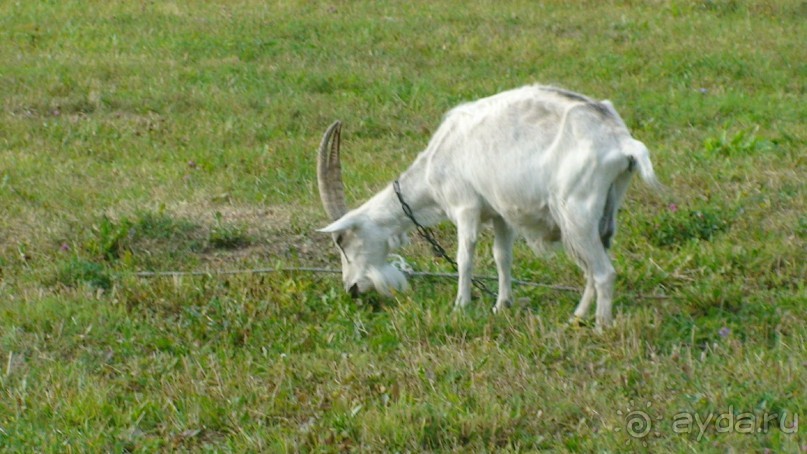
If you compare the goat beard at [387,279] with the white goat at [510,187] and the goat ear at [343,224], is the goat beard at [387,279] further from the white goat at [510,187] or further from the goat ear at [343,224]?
the goat ear at [343,224]

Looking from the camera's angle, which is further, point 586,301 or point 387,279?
point 387,279

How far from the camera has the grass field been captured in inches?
213

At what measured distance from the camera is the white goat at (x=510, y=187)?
6.16 m

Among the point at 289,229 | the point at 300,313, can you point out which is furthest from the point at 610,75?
the point at 300,313

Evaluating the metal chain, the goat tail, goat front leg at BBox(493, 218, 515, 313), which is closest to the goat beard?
the metal chain

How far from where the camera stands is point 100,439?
538 cm

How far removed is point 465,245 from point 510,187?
618 millimetres

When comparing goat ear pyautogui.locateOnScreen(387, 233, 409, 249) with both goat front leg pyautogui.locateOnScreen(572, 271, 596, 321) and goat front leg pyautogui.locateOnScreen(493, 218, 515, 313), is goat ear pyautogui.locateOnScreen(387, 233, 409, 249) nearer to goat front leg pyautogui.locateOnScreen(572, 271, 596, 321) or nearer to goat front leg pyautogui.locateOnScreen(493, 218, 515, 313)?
goat front leg pyautogui.locateOnScreen(493, 218, 515, 313)

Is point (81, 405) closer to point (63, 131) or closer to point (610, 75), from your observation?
point (63, 131)

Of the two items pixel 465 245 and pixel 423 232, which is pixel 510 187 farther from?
pixel 423 232

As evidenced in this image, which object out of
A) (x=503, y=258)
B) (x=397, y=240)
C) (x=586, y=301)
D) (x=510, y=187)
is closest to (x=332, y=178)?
(x=397, y=240)

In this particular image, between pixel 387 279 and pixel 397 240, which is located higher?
pixel 397 240

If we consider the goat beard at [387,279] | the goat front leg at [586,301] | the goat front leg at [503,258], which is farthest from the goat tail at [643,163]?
the goat beard at [387,279]

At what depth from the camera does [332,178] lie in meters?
7.63
